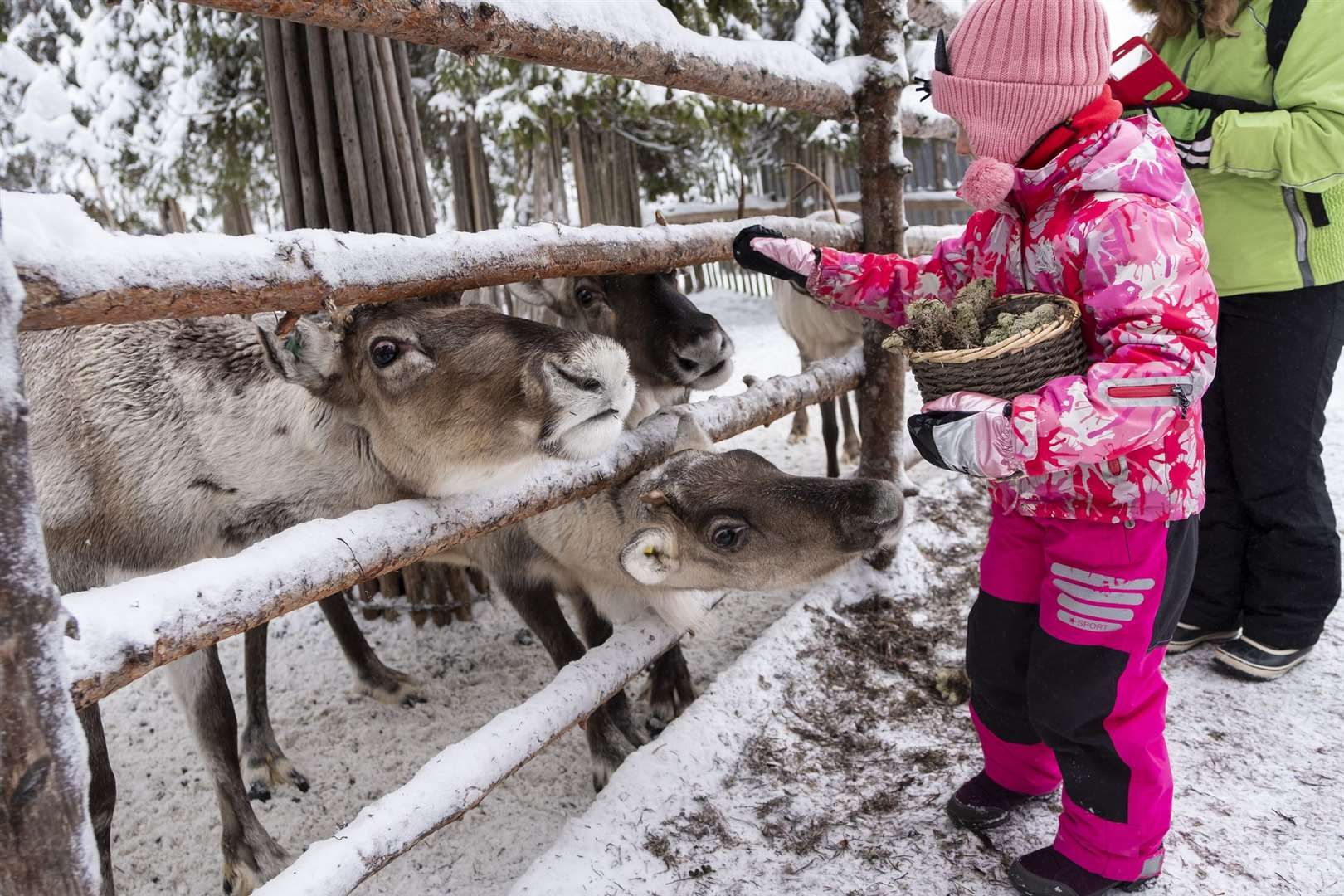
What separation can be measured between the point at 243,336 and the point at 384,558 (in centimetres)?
110

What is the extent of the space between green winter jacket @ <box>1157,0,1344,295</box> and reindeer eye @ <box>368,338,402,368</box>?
253 cm

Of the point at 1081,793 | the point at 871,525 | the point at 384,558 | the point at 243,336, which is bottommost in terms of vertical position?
the point at 1081,793

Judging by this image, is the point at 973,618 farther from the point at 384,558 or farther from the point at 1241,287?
the point at 384,558

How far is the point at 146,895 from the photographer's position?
9.31 ft

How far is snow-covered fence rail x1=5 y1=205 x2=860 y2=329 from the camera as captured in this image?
60.6 inches

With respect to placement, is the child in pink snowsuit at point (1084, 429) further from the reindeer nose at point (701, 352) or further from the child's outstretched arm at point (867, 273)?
the reindeer nose at point (701, 352)

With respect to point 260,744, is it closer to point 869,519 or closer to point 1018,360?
point 869,519

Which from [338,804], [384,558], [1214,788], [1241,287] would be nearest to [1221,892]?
[1214,788]

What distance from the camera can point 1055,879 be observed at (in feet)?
7.05

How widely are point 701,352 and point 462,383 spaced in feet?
4.68

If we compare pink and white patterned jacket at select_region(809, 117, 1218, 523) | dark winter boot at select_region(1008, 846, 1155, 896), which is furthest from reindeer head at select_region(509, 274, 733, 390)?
dark winter boot at select_region(1008, 846, 1155, 896)

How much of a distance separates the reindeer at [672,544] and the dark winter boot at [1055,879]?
972 millimetres

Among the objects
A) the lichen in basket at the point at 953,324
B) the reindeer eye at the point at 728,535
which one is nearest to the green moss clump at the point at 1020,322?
the lichen in basket at the point at 953,324

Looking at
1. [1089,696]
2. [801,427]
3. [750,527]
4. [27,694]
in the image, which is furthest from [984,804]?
[801,427]
